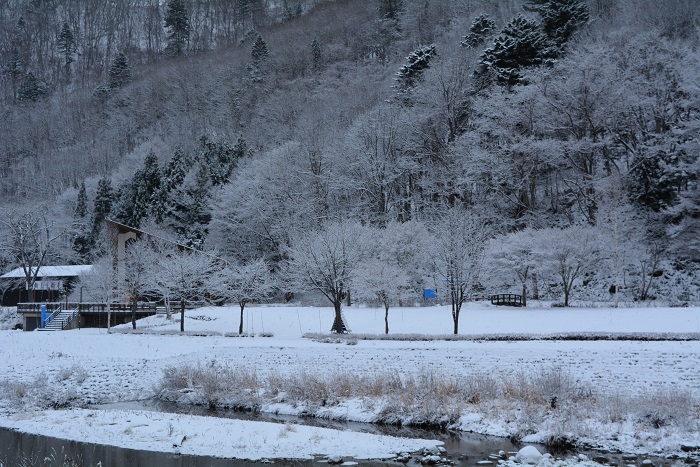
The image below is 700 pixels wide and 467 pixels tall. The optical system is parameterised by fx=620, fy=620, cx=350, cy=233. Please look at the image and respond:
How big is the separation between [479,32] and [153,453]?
49.0 metres

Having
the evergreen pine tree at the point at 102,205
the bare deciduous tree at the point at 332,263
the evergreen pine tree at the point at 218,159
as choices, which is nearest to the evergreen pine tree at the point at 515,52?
the bare deciduous tree at the point at 332,263

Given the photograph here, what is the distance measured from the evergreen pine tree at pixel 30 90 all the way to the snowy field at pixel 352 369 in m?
95.1

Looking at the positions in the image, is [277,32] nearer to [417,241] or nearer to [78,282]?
[78,282]

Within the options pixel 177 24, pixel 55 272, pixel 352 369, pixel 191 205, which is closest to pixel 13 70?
pixel 177 24

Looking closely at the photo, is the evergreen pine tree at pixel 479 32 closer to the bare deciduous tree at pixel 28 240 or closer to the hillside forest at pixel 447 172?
the hillside forest at pixel 447 172

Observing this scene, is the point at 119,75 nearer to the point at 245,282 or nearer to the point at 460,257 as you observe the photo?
the point at 245,282

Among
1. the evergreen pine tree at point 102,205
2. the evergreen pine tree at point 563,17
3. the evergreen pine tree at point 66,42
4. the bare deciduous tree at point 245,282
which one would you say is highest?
the evergreen pine tree at point 66,42

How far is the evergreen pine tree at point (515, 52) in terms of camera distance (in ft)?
147

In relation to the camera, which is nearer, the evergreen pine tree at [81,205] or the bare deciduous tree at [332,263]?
the bare deciduous tree at [332,263]

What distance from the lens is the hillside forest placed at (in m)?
33.4

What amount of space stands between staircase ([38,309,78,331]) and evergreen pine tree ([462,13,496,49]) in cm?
3715

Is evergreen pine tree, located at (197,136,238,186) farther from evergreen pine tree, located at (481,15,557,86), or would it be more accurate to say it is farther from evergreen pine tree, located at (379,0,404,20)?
evergreen pine tree, located at (379,0,404,20)

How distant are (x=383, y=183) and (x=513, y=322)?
1836cm

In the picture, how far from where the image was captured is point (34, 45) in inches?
5354
